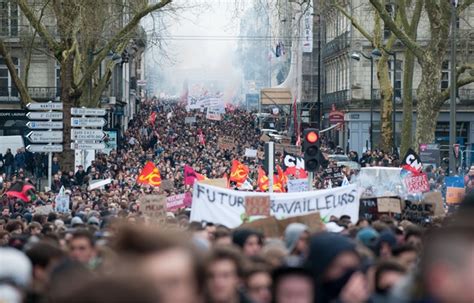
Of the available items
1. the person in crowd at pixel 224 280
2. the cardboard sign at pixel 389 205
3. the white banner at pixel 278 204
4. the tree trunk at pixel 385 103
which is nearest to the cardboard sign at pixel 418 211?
the cardboard sign at pixel 389 205

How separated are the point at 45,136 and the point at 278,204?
15.1 meters

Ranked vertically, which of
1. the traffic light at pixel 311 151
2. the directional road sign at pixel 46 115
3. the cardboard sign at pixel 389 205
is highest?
the directional road sign at pixel 46 115

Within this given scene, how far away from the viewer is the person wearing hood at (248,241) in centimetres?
1061

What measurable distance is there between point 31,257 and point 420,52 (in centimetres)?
3253

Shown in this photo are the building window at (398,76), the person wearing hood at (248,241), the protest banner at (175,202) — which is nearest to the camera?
the person wearing hood at (248,241)

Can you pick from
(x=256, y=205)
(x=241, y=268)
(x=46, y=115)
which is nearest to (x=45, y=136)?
(x=46, y=115)

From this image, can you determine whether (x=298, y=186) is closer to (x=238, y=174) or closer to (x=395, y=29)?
(x=238, y=174)

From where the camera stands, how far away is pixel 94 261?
9234mm

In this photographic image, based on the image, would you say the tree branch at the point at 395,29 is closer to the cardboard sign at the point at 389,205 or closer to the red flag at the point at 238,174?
the red flag at the point at 238,174

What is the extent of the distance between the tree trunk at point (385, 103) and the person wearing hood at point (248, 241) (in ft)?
138

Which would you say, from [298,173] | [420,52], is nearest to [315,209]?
[298,173]

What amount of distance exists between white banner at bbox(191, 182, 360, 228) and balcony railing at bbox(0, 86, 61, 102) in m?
47.2

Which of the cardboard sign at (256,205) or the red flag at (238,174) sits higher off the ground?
the cardboard sign at (256,205)

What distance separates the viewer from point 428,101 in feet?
135
